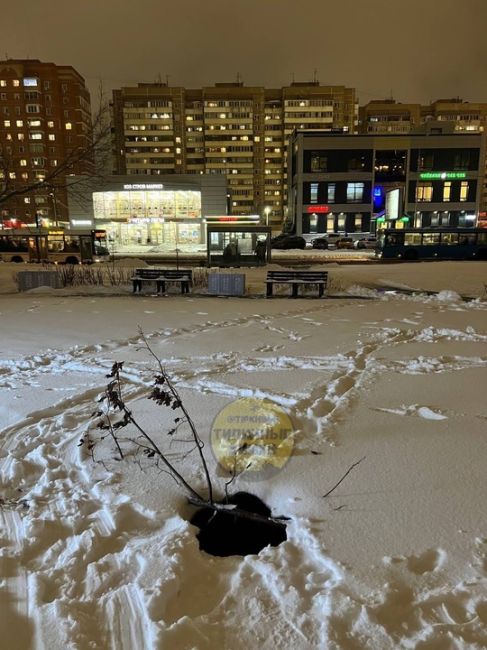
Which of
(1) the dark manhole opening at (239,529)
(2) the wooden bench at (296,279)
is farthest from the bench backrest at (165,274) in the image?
(1) the dark manhole opening at (239,529)

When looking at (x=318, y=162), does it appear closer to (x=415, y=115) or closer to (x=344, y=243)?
(x=344, y=243)

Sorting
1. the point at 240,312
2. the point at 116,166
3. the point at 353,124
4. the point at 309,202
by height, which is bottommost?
the point at 240,312

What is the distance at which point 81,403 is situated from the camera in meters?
5.96

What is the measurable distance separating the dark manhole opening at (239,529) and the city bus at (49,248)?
100 feet

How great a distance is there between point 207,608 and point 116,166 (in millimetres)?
108929

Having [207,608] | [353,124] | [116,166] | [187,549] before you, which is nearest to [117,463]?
[187,549]

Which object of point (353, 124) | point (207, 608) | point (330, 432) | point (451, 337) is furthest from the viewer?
point (353, 124)

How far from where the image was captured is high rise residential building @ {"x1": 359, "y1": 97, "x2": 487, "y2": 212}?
109m

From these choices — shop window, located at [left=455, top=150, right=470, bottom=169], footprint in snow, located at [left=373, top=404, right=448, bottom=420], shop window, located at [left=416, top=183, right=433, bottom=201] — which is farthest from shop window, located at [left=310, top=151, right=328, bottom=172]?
footprint in snow, located at [left=373, top=404, right=448, bottom=420]

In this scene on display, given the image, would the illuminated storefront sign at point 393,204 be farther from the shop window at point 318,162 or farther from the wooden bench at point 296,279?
the wooden bench at point 296,279

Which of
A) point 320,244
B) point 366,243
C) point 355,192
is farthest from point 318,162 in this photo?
point 366,243

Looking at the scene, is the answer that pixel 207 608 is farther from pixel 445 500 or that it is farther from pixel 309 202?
pixel 309 202

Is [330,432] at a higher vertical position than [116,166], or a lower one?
lower

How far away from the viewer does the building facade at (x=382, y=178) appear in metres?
62.2
